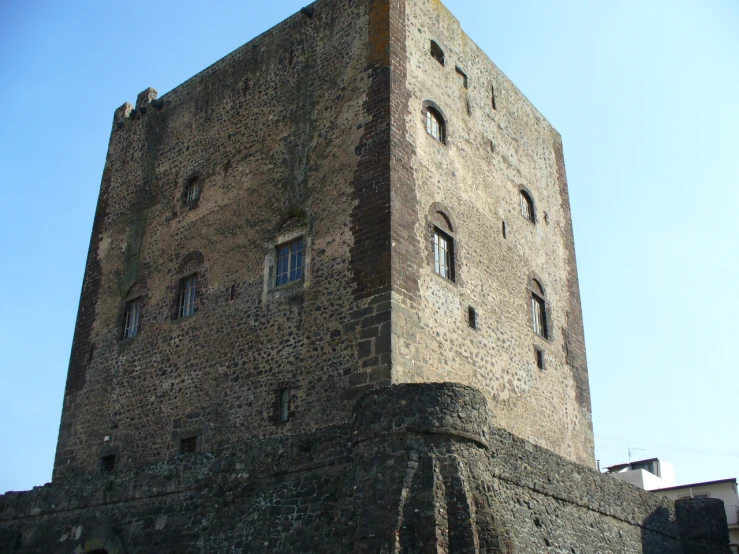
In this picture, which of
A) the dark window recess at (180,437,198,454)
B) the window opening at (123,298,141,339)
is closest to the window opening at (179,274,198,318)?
the window opening at (123,298,141,339)

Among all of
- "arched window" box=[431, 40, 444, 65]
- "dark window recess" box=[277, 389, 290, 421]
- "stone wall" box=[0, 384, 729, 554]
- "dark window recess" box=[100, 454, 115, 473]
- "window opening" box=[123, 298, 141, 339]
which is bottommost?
"stone wall" box=[0, 384, 729, 554]

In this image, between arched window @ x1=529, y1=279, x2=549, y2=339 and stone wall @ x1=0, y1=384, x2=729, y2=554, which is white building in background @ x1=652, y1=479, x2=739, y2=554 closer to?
arched window @ x1=529, y1=279, x2=549, y2=339

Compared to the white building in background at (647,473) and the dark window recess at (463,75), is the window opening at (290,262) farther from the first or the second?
the white building in background at (647,473)

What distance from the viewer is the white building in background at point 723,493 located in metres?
31.4

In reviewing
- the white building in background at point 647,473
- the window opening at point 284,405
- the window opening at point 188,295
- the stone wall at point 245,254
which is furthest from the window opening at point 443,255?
the white building in background at point 647,473

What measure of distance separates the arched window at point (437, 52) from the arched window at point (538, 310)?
235 inches

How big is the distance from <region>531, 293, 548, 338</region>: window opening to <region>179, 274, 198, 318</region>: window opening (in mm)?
8281

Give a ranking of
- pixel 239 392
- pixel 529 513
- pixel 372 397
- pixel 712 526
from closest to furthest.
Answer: pixel 372 397
pixel 529 513
pixel 239 392
pixel 712 526

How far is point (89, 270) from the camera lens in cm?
2262

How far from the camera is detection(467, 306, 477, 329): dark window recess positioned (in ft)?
57.8

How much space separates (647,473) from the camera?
36312 mm

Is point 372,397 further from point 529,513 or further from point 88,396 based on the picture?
point 88,396

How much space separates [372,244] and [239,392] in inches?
168

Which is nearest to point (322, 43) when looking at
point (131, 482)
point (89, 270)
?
point (89, 270)
